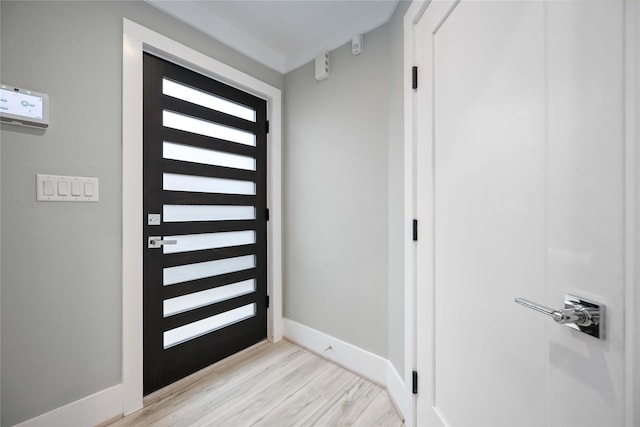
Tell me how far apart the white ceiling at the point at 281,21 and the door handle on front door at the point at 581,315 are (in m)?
1.78

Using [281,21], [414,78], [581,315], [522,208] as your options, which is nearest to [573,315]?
[581,315]

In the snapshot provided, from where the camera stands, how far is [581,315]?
578 mm

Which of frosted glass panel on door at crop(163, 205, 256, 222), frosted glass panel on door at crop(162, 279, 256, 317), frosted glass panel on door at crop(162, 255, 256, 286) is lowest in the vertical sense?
frosted glass panel on door at crop(162, 279, 256, 317)

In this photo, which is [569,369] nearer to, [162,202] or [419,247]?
[419,247]

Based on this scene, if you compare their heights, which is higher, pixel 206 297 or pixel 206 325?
pixel 206 297

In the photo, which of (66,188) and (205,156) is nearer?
(66,188)

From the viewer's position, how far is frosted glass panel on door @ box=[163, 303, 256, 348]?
1.71 metres

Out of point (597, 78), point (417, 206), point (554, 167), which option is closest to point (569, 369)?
point (554, 167)

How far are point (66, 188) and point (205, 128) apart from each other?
906mm

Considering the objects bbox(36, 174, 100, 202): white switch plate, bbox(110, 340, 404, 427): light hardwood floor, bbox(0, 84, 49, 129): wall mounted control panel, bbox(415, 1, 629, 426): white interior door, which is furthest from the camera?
bbox(110, 340, 404, 427): light hardwood floor

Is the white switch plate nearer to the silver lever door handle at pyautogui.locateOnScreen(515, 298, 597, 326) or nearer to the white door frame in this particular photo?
the white door frame

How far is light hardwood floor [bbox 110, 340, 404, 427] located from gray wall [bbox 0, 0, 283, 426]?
0.37 m

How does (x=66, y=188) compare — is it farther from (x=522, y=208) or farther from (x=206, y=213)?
(x=522, y=208)

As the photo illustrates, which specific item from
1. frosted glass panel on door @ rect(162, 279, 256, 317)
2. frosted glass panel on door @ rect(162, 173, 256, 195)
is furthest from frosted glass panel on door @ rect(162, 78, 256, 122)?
frosted glass panel on door @ rect(162, 279, 256, 317)
